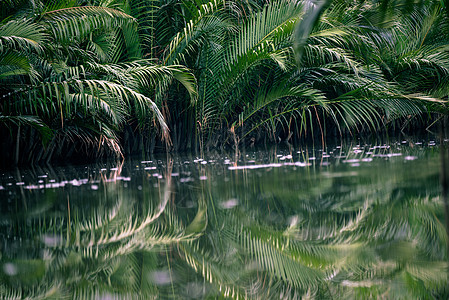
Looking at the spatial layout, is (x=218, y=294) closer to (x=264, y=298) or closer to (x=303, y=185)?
(x=264, y=298)

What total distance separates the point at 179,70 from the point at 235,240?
3.91 m

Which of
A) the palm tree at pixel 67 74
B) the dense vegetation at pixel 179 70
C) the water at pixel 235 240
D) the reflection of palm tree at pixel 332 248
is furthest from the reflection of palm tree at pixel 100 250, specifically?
the dense vegetation at pixel 179 70

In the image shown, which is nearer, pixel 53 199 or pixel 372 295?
pixel 372 295

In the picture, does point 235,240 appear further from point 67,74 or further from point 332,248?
point 67,74

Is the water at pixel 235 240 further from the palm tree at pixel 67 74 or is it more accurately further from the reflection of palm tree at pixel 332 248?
the palm tree at pixel 67 74

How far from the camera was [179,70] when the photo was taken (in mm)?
5262

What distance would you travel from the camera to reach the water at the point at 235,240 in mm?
1163

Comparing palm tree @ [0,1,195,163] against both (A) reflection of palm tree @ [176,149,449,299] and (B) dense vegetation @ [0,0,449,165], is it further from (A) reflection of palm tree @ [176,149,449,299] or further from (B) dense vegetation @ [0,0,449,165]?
(A) reflection of palm tree @ [176,149,449,299]

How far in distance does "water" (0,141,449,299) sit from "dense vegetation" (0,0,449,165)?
6.95 feet

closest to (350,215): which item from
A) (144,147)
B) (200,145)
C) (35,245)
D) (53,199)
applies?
(35,245)

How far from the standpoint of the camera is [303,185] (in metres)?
2.63

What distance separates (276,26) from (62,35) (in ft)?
8.56

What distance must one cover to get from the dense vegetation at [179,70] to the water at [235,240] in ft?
6.95

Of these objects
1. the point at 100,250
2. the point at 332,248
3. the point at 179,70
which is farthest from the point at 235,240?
the point at 179,70
